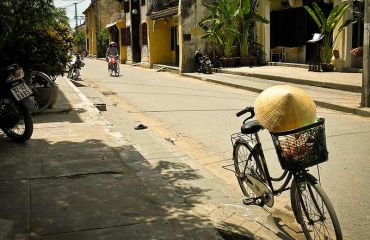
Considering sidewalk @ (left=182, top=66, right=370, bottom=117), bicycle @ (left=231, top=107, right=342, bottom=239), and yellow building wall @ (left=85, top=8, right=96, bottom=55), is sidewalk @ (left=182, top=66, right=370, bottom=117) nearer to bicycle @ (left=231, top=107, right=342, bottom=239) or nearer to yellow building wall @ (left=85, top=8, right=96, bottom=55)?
bicycle @ (left=231, top=107, right=342, bottom=239)

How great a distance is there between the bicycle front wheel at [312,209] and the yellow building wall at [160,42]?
2651 centimetres

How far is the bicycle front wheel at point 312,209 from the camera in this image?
353 centimetres

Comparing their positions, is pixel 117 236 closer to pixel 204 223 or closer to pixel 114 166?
pixel 204 223

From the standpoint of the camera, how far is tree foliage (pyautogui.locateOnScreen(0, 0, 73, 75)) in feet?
26.3

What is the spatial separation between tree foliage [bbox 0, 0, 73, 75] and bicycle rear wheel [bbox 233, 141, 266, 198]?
4809 millimetres

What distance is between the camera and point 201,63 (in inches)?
859

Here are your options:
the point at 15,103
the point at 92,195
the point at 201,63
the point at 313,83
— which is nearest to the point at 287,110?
the point at 92,195

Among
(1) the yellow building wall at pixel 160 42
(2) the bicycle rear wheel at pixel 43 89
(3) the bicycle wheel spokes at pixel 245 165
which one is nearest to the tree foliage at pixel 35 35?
(2) the bicycle rear wheel at pixel 43 89

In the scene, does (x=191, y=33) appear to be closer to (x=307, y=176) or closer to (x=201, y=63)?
(x=201, y=63)

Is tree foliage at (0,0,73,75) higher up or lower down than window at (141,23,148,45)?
lower down

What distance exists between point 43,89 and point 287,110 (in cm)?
673

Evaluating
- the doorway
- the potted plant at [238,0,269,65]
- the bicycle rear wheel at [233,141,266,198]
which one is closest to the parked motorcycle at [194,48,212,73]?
the potted plant at [238,0,269,65]

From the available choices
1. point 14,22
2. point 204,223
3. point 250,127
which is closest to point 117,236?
point 204,223

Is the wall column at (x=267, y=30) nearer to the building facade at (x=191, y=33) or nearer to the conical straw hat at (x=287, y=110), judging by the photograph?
the building facade at (x=191, y=33)
